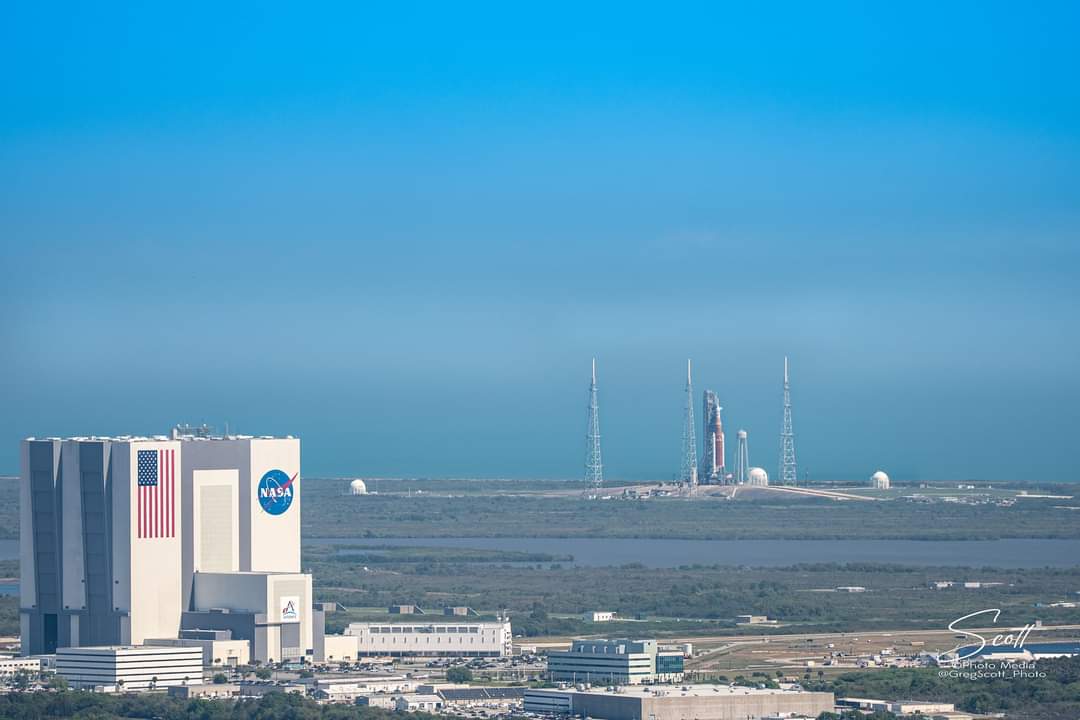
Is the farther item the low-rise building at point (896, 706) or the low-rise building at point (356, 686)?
the low-rise building at point (356, 686)

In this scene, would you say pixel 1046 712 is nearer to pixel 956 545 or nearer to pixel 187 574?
pixel 187 574

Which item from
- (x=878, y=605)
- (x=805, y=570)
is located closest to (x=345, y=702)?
(x=878, y=605)

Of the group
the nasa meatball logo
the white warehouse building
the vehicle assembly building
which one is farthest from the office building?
the nasa meatball logo

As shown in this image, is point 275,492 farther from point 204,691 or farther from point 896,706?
point 896,706

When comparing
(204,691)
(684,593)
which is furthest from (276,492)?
(684,593)
